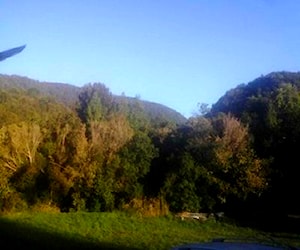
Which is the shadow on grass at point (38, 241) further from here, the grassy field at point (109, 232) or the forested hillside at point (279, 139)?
the forested hillside at point (279, 139)

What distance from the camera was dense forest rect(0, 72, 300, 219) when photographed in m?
27.0

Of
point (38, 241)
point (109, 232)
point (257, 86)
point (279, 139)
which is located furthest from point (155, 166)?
point (257, 86)

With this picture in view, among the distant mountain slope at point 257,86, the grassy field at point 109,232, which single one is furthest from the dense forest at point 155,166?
the distant mountain slope at point 257,86

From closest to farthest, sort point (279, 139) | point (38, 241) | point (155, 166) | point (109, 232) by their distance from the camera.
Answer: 1. point (38, 241)
2. point (109, 232)
3. point (279, 139)
4. point (155, 166)

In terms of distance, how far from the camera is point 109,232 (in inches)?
797

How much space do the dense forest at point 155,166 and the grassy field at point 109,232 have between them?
2299mm

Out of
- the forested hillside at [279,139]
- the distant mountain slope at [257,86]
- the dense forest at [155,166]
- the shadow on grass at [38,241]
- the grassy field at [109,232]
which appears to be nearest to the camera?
the shadow on grass at [38,241]

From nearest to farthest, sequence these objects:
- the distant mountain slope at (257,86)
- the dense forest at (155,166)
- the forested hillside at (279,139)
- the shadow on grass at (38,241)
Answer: the shadow on grass at (38,241), the dense forest at (155,166), the forested hillside at (279,139), the distant mountain slope at (257,86)

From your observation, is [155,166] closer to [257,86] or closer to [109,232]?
[109,232]

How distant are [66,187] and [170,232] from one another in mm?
8572

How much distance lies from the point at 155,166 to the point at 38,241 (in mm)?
14992

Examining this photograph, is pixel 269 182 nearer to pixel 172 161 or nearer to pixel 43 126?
pixel 172 161

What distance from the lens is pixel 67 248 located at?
1504 centimetres

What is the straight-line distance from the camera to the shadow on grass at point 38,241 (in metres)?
15.1
